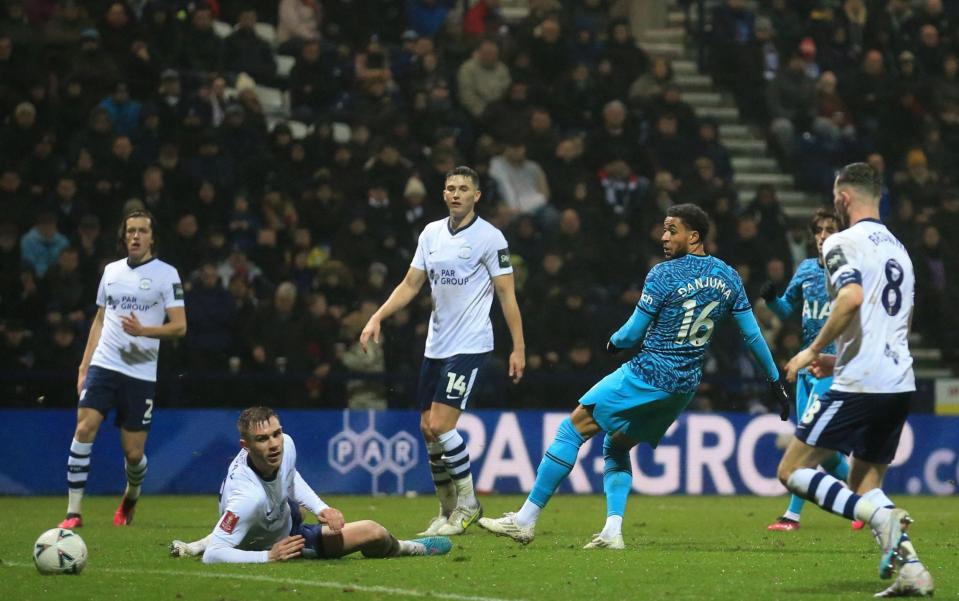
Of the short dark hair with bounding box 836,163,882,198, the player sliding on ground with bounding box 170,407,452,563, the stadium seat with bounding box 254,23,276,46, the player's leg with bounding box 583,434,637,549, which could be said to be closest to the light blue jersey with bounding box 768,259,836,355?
the player's leg with bounding box 583,434,637,549

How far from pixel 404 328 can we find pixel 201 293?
231 centimetres

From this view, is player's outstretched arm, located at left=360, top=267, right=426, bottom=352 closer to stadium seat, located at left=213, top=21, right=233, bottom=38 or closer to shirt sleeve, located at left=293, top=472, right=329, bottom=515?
shirt sleeve, located at left=293, top=472, right=329, bottom=515

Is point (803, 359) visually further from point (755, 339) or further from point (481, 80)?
point (481, 80)

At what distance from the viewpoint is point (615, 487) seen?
10180 millimetres

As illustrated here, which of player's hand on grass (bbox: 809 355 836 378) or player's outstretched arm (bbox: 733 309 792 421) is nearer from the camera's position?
player's hand on grass (bbox: 809 355 836 378)

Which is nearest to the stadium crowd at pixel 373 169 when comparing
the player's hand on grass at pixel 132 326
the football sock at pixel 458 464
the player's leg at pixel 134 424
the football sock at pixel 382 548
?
the player's leg at pixel 134 424

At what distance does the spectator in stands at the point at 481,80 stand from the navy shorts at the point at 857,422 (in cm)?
1269

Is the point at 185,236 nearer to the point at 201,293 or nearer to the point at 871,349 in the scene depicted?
the point at 201,293

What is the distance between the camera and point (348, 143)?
19.0 meters

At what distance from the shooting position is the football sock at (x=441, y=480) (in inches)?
444

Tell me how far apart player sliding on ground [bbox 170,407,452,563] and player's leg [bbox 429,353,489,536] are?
2066mm

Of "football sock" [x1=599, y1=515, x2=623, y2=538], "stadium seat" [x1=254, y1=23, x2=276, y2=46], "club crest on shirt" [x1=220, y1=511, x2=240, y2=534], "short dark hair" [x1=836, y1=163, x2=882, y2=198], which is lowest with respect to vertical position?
"football sock" [x1=599, y1=515, x2=623, y2=538]

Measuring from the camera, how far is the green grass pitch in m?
7.79

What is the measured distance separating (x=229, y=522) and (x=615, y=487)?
2780 mm
